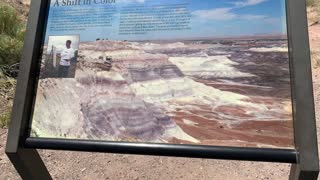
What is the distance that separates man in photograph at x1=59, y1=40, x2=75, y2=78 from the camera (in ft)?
8.05

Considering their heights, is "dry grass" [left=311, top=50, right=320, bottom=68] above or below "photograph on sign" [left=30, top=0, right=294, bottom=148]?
above

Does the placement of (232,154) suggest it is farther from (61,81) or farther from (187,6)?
(61,81)

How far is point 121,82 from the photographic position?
7.75ft

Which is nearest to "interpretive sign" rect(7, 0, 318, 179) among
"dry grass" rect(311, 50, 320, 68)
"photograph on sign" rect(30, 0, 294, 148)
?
"photograph on sign" rect(30, 0, 294, 148)

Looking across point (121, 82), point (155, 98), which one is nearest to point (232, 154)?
point (155, 98)

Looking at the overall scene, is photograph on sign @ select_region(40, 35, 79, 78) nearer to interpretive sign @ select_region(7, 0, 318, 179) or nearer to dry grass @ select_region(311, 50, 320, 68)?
interpretive sign @ select_region(7, 0, 318, 179)

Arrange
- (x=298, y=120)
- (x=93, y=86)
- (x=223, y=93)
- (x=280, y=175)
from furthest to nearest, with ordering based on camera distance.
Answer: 1. (x=280, y=175)
2. (x=93, y=86)
3. (x=223, y=93)
4. (x=298, y=120)

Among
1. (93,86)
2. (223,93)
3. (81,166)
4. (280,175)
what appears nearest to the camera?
(223,93)

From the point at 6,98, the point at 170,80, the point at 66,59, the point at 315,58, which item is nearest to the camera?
the point at 170,80

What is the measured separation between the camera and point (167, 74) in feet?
7.59

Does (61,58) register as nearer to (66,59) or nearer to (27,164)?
(66,59)

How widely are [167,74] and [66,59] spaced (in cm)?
54

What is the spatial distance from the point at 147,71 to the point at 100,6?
429mm

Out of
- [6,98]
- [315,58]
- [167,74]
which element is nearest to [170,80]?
[167,74]
